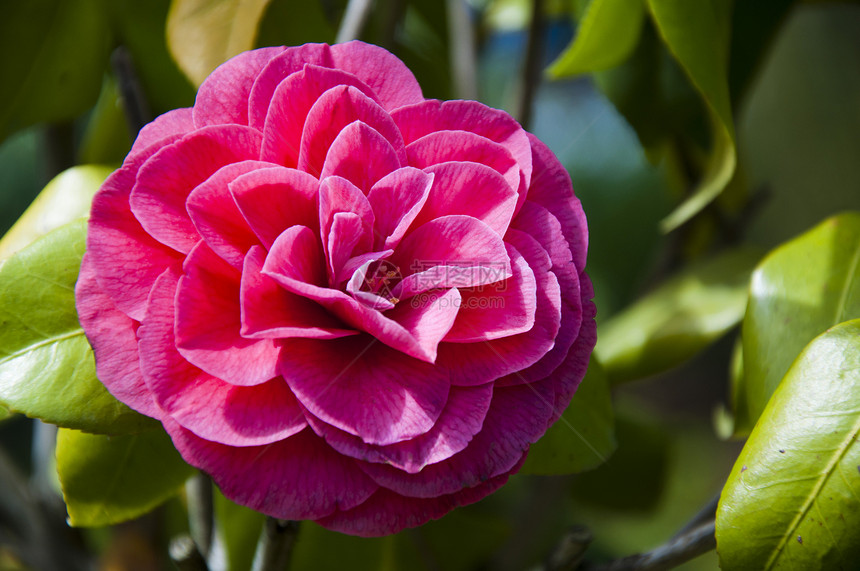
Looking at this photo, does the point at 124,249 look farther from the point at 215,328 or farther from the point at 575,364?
the point at 575,364

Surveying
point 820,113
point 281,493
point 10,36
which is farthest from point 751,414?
point 820,113

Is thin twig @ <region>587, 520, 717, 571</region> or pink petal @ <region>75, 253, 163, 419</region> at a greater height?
pink petal @ <region>75, 253, 163, 419</region>

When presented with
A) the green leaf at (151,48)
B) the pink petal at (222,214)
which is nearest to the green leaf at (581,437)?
the pink petal at (222,214)

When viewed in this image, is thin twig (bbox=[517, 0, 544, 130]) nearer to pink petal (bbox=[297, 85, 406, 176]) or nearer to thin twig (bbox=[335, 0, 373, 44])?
thin twig (bbox=[335, 0, 373, 44])

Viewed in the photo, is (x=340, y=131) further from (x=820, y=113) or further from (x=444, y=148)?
(x=820, y=113)

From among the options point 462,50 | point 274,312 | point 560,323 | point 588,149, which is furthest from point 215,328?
point 588,149

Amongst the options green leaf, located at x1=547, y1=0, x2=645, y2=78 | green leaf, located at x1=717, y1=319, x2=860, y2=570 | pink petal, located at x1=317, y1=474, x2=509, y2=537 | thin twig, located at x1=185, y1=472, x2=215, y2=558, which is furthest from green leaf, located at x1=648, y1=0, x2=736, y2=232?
thin twig, located at x1=185, y1=472, x2=215, y2=558
